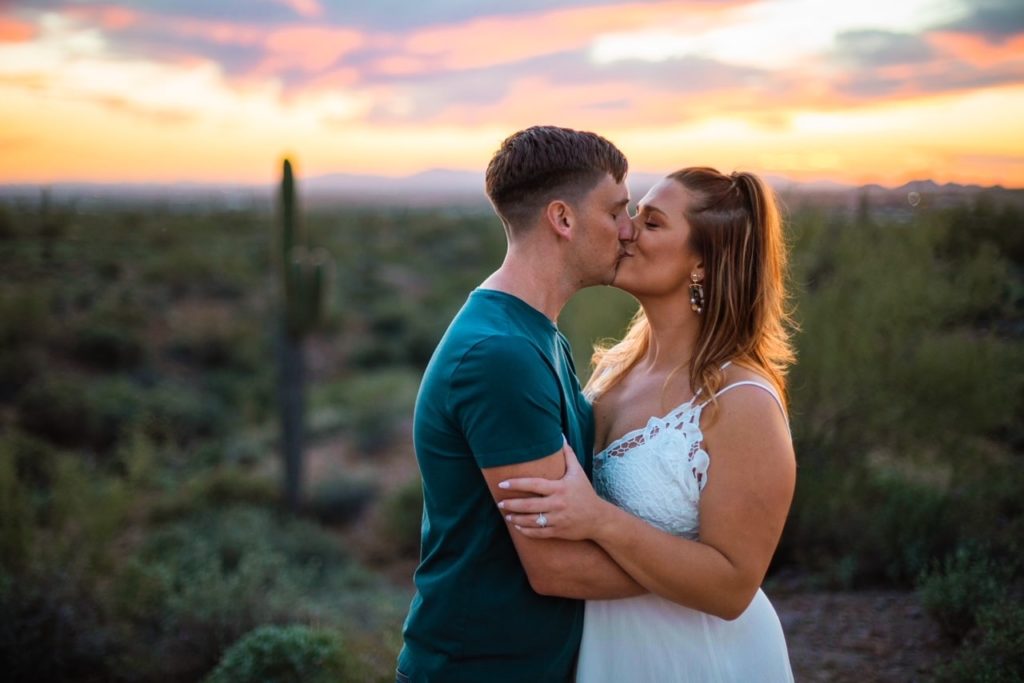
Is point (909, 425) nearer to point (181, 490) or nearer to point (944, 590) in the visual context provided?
point (944, 590)

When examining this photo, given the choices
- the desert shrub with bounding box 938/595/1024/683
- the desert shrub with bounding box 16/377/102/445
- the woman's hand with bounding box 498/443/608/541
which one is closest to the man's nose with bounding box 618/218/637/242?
the woman's hand with bounding box 498/443/608/541

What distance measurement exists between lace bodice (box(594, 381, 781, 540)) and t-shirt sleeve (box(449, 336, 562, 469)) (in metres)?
0.54

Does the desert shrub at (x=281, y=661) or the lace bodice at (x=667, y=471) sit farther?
Result: the desert shrub at (x=281, y=661)

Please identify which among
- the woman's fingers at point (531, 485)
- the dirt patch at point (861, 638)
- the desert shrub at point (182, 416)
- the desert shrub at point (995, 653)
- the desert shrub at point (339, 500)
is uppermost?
the woman's fingers at point (531, 485)

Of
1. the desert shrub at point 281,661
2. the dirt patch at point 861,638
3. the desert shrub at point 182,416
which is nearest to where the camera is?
the desert shrub at point 281,661

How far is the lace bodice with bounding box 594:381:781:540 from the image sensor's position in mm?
2779

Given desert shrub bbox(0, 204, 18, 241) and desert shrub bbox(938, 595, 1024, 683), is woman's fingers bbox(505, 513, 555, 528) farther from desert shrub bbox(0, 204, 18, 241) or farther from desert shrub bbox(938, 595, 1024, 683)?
desert shrub bbox(0, 204, 18, 241)

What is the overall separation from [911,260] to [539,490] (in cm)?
667

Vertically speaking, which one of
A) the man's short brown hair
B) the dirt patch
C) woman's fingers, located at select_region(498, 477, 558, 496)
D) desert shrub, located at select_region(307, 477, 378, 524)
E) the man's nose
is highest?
the man's short brown hair

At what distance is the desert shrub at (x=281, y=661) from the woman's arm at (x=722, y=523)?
290 cm

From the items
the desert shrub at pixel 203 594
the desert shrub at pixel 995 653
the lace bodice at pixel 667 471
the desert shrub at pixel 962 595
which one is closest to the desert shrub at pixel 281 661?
the desert shrub at pixel 203 594

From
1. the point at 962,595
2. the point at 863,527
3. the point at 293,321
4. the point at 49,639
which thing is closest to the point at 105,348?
the point at 293,321

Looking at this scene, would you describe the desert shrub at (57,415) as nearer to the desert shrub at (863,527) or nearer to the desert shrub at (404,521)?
the desert shrub at (404,521)

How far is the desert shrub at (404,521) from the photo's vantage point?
1104 centimetres
